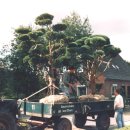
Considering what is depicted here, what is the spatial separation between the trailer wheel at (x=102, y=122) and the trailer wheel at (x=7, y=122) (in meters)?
4.72

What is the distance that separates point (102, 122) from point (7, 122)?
200 inches

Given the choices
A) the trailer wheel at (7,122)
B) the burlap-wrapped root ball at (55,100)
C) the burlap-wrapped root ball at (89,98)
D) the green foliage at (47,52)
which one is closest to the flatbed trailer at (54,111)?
the burlap-wrapped root ball at (55,100)

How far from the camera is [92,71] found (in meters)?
33.7

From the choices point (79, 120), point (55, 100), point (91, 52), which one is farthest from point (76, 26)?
point (55, 100)

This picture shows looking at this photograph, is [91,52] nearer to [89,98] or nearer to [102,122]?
[102,122]

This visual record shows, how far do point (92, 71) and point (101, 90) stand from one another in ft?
31.3

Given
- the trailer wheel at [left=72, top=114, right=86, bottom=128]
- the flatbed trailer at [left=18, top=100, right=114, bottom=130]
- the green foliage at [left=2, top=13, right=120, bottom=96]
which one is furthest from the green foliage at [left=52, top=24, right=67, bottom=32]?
the flatbed trailer at [left=18, top=100, right=114, bottom=130]

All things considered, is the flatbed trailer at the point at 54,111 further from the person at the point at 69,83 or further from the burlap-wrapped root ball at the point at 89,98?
the person at the point at 69,83

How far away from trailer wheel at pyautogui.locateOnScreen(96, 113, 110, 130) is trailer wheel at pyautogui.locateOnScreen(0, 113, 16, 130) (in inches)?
186

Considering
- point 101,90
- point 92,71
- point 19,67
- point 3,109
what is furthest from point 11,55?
point 3,109

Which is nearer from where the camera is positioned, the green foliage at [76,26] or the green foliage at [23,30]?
the green foliage at [23,30]

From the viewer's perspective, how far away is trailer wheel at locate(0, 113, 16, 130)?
11500 mm

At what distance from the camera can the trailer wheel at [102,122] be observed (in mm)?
15367

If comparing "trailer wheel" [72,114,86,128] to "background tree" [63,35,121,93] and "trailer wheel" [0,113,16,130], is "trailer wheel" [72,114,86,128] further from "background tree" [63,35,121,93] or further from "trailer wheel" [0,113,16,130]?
"background tree" [63,35,121,93]
